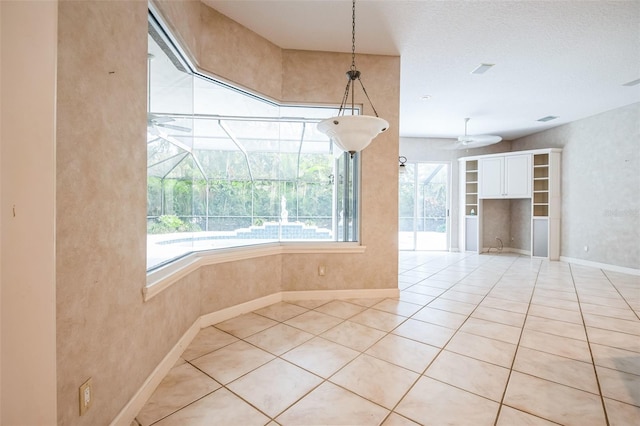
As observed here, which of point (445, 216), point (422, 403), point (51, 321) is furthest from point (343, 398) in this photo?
point (445, 216)

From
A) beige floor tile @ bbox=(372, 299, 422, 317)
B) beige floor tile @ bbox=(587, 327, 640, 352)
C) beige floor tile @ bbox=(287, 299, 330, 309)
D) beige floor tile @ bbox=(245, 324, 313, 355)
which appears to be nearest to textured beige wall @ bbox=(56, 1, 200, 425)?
beige floor tile @ bbox=(245, 324, 313, 355)

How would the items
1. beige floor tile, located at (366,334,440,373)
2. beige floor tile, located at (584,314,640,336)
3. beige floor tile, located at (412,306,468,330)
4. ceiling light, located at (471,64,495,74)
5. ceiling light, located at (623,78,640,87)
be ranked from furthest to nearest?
ceiling light, located at (623,78,640,87)
ceiling light, located at (471,64,495,74)
beige floor tile, located at (412,306,468,330)
beige floor tile, located at (584,314,640,336)
beige floor tile, located at (366,334,440,373)

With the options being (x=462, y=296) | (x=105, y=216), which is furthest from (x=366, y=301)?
(x=105, y=216)

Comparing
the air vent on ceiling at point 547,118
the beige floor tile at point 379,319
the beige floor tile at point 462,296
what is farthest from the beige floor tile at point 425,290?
the air vent on ceiling at point 547,118

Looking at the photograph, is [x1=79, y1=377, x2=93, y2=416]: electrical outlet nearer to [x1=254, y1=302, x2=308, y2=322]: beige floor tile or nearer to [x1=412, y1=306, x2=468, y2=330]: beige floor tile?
[x1=254, y1=302, x2=308, y2=322]: beige floor tile

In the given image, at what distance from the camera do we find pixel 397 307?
321 centimetres

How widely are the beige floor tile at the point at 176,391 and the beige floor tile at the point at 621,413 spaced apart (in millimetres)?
2212

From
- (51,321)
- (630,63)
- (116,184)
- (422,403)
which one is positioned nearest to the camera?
(51,321)

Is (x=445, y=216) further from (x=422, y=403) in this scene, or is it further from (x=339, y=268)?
(x=422, y=403)

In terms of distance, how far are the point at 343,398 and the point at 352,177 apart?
2482mm

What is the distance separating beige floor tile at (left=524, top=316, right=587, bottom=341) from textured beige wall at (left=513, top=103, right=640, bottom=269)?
3.71 metres

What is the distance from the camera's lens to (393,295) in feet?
11.6

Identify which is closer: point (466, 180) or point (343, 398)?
point (343, 398)

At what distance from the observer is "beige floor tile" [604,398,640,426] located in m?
1.48
